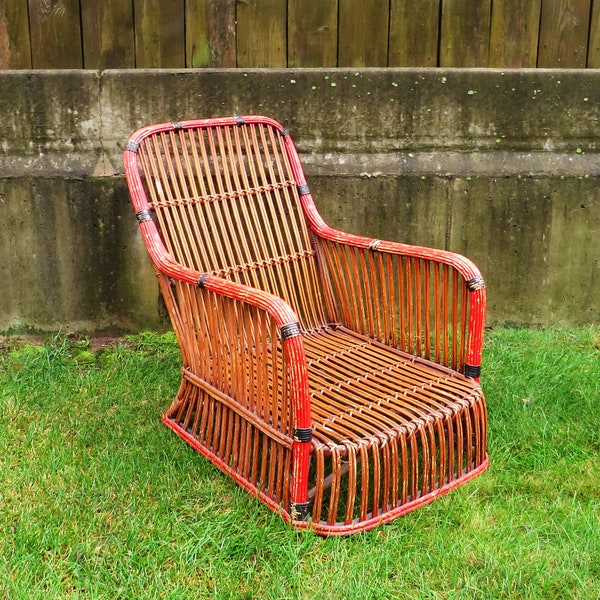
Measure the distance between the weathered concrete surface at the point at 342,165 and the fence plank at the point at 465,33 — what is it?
0.34 feet

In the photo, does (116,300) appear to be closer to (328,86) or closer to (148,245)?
(148,245)

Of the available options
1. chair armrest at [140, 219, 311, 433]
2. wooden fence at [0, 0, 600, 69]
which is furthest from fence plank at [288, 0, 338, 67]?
chair armrest at [140, 219, 311, 433]

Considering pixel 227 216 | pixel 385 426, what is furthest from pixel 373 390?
pixel 227 216

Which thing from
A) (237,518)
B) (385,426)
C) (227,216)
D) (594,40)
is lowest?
(237,518)

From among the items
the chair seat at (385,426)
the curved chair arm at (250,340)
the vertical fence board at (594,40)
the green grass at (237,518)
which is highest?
the vertical fence board at (594,40)

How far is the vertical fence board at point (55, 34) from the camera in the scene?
119 inches

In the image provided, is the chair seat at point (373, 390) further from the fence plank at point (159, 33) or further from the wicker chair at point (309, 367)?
the fence plank at point (159, 33)

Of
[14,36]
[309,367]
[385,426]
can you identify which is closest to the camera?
[385,426]

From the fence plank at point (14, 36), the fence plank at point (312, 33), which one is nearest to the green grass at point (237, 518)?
the fence plank at point (14, 36)

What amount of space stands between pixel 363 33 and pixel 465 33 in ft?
1.35

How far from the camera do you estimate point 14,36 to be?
3.04 meters

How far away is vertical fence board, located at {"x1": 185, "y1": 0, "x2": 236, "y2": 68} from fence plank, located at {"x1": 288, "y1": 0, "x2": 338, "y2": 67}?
24 centimetres

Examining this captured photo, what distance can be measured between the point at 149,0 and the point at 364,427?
77.6 inches

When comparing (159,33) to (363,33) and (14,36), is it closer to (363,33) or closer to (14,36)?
(14,36)
